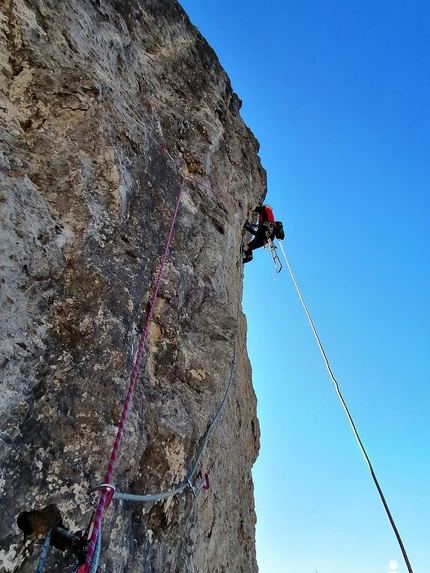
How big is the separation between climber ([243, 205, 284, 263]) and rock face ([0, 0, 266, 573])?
99.8 inches

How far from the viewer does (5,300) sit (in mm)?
2816

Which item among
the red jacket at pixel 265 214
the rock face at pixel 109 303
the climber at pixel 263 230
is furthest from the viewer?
the red jacket at pixel 265 214

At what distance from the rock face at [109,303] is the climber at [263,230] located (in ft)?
8.32

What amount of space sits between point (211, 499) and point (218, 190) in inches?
184

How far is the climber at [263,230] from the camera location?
933cm

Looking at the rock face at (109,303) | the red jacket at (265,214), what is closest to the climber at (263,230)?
the red jacket at (265,214)

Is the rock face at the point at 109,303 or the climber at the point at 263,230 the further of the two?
the climber at the point at 263,230

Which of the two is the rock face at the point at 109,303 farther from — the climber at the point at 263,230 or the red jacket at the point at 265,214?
the red jacket at the point at 265,214

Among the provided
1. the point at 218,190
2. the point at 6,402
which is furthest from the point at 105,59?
the point at 6,402

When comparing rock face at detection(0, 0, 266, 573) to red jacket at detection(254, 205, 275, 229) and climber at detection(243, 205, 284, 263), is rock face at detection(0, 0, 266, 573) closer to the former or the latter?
climber at detection(243, 205, 284, 263)

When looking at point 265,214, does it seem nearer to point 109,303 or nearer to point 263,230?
point 263,230

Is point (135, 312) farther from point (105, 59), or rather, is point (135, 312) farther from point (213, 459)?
point (105, 59)

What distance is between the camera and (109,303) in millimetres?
3500

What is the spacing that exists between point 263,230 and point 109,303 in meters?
6.36
